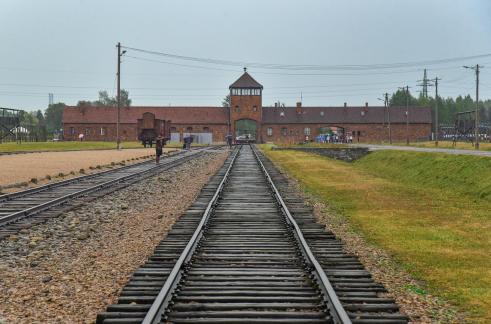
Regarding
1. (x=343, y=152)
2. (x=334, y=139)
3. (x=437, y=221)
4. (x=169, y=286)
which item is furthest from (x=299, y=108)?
(x=169, y=286)

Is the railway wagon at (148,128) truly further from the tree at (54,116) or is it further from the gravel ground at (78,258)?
the tree at (54,116)

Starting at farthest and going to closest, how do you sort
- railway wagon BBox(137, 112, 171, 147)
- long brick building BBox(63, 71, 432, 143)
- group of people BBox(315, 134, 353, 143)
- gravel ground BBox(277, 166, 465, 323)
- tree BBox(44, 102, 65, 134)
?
tree BBox(44, 102, 65, 134), long brick building BBox(63, 71, 432, 143), group of people BBox(315, 134, 353, 143), railway wagon BBox(137, 112, 171, 147), gravel ground BBox(277, 166, 465, 323)

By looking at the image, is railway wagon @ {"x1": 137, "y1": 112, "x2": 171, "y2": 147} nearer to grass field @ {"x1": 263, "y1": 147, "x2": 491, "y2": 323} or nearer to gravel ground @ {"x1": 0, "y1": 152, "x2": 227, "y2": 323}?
grass field @ {"x1": 263, "y1": 147, "x2": 491, "y2": 323}

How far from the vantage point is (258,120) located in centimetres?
10250

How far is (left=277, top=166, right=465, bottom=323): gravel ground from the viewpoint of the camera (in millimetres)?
6066

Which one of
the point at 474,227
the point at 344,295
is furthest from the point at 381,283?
the point at 474,227

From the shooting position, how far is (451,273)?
8023mm

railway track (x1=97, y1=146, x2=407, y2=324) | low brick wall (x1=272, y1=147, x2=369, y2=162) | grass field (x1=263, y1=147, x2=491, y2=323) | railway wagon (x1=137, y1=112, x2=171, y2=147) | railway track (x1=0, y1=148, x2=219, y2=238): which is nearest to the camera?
railway track (x1=97, y1=146, x2=407, y2=324)

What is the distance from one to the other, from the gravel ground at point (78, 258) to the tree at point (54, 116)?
155 m

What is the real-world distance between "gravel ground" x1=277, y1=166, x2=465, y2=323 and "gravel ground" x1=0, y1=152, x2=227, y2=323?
3108 millimetres

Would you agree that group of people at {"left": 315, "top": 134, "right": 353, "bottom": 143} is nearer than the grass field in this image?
No

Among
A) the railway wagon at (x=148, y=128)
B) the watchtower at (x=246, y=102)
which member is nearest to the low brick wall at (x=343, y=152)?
the railway wagon at (x=148, y=128)

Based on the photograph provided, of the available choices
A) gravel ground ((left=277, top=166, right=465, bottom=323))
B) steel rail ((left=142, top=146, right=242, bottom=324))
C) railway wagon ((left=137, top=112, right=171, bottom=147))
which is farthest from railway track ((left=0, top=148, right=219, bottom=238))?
railway wagon ((left=137, top=112, right=171, bottom=147))

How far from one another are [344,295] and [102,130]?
99749 millimetres
